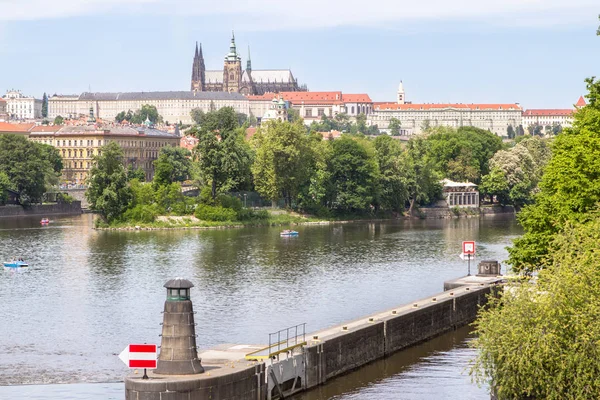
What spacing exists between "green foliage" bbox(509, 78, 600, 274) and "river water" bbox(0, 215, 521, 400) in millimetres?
4539

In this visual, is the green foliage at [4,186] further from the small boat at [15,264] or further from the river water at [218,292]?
the small boat at [15,264]

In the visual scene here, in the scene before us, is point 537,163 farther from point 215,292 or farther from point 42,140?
point 215,292

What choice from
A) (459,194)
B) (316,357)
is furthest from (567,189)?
(459,194)

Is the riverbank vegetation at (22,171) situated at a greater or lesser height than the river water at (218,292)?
greater

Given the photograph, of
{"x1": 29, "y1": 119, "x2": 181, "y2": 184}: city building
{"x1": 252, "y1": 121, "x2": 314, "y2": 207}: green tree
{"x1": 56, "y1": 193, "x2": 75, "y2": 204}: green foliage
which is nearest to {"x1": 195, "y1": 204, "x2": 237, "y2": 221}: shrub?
{"x1": 252, "y1": 121, "x2": 314, "y2": 207}: green tree

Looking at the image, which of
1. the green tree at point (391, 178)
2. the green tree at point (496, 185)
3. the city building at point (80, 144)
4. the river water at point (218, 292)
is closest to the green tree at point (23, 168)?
the river water at point (218, 292)

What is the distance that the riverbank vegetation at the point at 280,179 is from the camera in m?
117

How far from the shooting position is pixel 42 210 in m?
145

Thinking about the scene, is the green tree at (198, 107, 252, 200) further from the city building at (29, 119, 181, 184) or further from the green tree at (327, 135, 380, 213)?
the city building at (29, 119, 181, 184)

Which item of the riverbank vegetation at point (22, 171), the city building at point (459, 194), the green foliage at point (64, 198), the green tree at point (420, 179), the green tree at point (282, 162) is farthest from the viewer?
the green foliage at point (64, 198)

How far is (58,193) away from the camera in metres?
152

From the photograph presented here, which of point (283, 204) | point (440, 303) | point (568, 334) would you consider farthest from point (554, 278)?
point (283, 204)

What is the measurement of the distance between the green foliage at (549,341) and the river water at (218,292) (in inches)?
228

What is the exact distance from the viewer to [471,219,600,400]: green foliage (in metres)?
32.1
